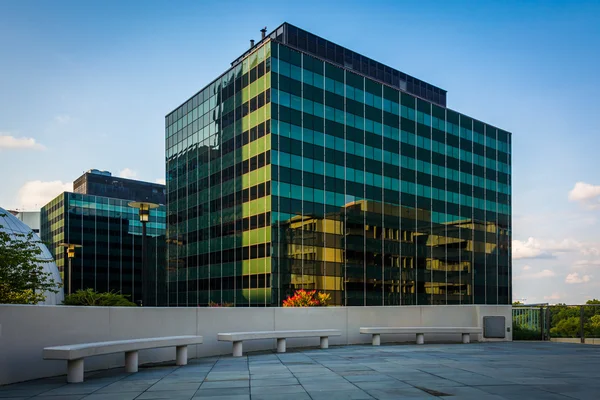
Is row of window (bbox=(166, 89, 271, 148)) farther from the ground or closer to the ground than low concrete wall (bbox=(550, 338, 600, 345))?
farther from the ground

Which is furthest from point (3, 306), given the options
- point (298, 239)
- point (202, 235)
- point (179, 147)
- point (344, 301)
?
point (179, 147)

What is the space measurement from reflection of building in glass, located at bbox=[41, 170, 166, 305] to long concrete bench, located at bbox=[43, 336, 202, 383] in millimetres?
90110

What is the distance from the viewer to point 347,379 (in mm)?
11344

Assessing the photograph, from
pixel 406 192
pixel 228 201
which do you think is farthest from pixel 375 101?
pixel 228 201

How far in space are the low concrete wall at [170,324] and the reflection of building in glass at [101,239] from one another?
8521 cm

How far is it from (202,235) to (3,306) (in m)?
56.8

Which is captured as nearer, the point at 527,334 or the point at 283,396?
the point at 283,396

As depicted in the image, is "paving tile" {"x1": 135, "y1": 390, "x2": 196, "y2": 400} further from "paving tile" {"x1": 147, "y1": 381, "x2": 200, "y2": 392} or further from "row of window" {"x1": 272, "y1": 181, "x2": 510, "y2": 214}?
"row of window" {"x1": 272, "y1": 181, "x2": 510, "y2": 214}

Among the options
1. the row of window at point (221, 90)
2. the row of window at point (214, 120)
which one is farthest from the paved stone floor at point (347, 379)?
the row of window at point (221, 90)

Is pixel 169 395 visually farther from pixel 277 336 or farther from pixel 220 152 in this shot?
pixel 220 152

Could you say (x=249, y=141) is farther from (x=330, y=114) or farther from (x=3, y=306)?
(x=3, y=306)

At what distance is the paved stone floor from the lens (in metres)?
9.62

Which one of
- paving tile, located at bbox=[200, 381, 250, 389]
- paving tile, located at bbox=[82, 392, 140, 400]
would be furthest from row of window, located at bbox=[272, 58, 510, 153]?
paving tile, located at bbox=[82, 392, 140, 400]

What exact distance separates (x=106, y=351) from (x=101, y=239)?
99292 mm
